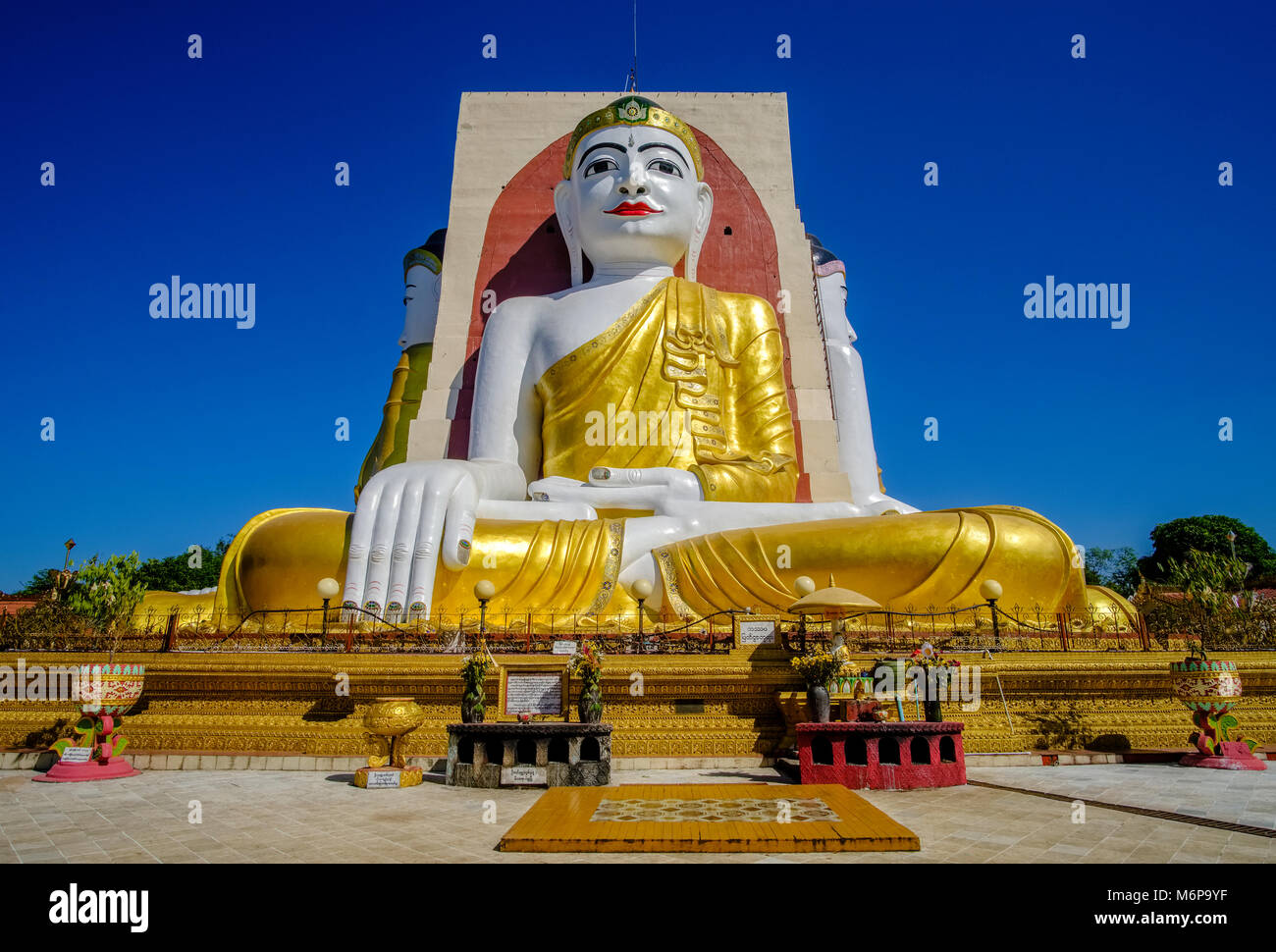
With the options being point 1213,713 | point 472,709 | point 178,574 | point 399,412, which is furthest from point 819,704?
point 178,574

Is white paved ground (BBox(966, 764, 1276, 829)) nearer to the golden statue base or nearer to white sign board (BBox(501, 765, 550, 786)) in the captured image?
the golden statue base

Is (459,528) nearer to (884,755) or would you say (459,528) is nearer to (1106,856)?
(884,755)

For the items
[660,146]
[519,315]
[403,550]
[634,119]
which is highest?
[634,119]

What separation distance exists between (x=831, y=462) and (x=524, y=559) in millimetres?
5281

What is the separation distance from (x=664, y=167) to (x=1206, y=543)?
95.6 ft

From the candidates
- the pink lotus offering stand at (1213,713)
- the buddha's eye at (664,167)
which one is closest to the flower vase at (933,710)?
the pink lotus offering stand at (1213,713)

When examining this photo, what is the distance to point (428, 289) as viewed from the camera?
45.6 ft

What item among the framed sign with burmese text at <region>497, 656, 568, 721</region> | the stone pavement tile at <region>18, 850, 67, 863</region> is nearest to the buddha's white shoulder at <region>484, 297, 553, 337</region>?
the framed sign with burmese text at <region>497, 656, 568, 721</region>

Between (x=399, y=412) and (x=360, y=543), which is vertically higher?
(x=399, y=412)

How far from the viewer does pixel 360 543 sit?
26.1 feet

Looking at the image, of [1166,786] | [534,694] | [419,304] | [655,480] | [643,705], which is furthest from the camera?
[419,304]

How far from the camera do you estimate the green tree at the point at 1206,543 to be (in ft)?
101


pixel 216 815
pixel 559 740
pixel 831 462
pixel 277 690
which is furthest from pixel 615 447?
pixel 216 815
